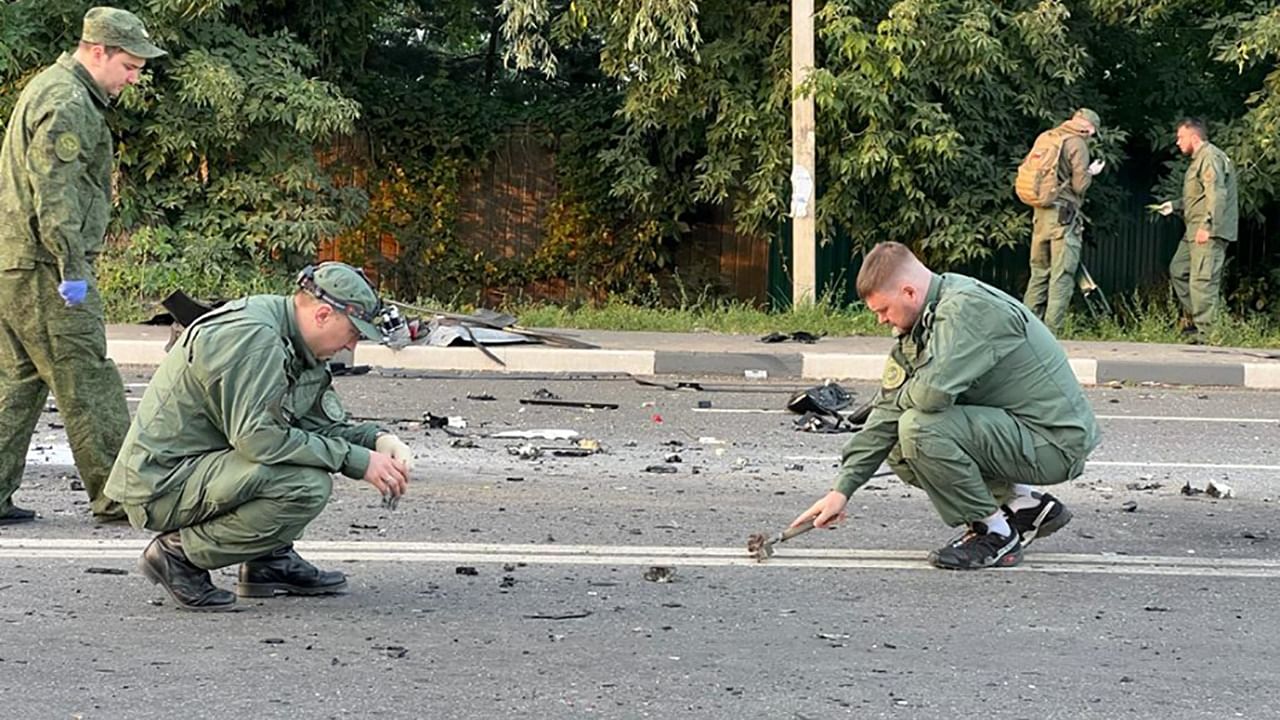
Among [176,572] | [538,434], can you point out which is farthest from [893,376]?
[538,434]

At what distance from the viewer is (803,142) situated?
15406 millimetres

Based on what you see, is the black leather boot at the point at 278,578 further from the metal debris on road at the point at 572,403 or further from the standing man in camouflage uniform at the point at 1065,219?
the standing man in camouflage uniform at the point at 1065,219

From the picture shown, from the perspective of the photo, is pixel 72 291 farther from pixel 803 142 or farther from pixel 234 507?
pixel 803 142

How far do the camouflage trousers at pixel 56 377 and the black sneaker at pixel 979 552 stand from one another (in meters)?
3.17

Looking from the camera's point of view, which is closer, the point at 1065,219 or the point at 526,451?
the point at 526,451

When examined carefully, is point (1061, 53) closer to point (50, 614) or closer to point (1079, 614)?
point (1079, 614)

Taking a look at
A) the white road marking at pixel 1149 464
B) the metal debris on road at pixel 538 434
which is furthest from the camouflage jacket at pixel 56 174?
the white road marking at pixel 1149 464

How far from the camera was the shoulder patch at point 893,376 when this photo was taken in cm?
598

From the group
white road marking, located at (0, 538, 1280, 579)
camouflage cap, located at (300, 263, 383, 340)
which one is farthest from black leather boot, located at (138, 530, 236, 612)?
camouflage cap, located at (300, 263, 383, 340)

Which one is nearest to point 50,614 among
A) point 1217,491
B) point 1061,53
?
point 1217,491

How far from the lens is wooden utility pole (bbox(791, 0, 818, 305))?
50.5 feet

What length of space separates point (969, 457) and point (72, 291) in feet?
10.8

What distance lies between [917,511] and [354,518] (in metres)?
2.36

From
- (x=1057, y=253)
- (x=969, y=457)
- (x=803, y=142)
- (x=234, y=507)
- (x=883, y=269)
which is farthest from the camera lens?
(x=803, y=142)
